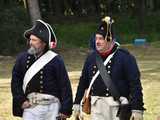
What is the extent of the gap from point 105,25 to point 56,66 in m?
0.72

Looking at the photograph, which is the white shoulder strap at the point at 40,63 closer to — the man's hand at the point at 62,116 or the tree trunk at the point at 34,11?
the man's hand at the point at 62,116

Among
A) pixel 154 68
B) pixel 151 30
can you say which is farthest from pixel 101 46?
pixel 151 30

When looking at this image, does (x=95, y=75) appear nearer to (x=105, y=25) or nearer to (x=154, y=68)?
(x=105, y=25)

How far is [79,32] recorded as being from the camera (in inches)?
1613

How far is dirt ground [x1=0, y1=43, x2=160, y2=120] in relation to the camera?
12.7 meters

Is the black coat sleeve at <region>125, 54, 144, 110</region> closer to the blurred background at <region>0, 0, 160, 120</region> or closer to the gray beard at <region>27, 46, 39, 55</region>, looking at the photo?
the gray beard at <region>27, 46, 39, 55</region>

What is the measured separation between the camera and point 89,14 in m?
54.1

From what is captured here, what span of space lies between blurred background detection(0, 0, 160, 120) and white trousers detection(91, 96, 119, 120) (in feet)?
11.9

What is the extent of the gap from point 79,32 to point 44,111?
33.8 metres

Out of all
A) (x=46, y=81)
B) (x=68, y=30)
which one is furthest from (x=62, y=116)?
(x=68, y=30)

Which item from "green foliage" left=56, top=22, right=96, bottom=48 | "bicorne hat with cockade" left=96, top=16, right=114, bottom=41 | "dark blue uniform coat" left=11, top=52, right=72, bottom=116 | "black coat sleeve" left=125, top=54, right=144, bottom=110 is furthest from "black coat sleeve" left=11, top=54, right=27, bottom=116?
"green foliage" left=56, top=22, right=96, bottom=48

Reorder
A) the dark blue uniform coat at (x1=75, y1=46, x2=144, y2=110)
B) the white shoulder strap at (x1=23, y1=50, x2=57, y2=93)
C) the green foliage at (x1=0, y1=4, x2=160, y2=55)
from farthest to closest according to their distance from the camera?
the green foliage at (x1=0, y1=4, x2=160, y2=55)
the white shoulder strap at (x1=23, y1=50, x2=57, y2=93)
the dark blue uniform coat at (x1=75, y1=46, x2=144, y2=110)

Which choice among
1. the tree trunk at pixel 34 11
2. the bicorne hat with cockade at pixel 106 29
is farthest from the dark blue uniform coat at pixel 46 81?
the tree trunk at pixel 34 11

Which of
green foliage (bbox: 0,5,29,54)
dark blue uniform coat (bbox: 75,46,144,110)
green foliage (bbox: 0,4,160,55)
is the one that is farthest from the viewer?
green foliage (bbox: 0,4,160,55)
